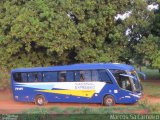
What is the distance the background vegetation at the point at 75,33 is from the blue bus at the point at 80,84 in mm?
4165

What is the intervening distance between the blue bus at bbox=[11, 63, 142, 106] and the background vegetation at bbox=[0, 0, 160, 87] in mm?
4165

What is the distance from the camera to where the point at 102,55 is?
2812cm

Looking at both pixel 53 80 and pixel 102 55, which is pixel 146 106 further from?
pixel 102 55

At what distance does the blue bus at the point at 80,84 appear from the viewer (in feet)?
67.7

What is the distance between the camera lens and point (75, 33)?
26.9m

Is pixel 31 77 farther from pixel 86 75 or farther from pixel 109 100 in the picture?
pixel 109 100

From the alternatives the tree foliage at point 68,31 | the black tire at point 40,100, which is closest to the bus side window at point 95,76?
the black tire at point 40,100

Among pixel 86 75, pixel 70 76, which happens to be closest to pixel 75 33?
pixel 70 76

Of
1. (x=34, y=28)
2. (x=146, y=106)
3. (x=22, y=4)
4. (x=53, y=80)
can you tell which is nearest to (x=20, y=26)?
(x=34, y=28)

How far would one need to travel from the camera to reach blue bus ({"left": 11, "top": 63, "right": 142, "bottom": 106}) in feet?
67.7

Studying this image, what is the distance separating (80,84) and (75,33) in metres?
6.40

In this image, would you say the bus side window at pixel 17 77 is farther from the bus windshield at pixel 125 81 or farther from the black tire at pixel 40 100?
the bus windshield at pixel 125 81

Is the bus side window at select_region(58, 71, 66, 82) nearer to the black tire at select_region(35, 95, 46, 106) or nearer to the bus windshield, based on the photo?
the black tire at select_region(35, 95, 46, 106)

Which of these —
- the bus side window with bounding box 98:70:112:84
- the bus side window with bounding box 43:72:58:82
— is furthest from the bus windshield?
the bus side window with bounding box 43:72:58:82
